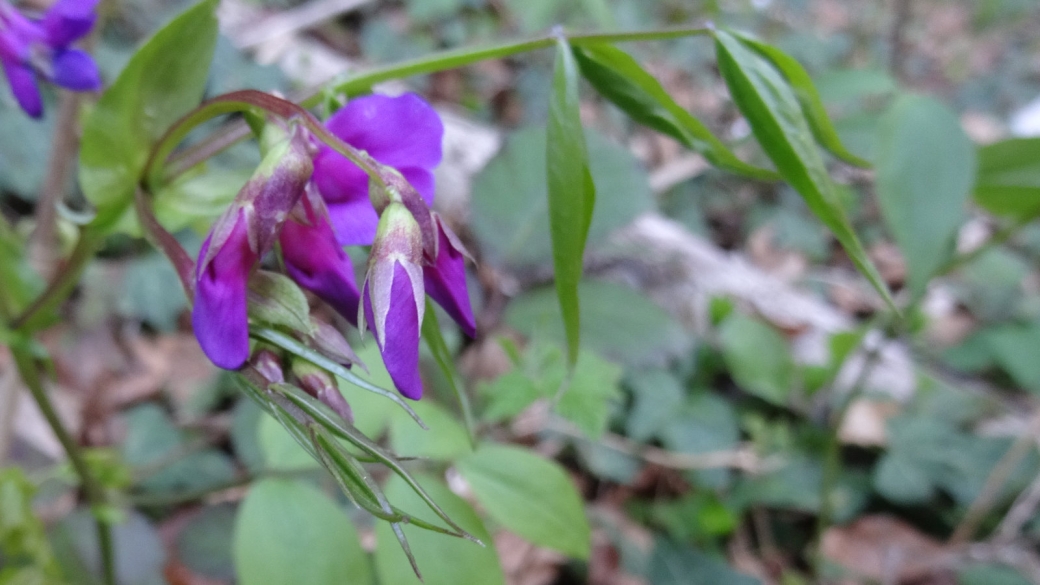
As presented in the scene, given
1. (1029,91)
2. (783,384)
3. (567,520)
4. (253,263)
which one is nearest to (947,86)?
(1029,91)

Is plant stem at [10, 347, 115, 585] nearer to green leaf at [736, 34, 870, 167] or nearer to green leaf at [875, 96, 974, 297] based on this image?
green leaf at [736, 34, 870, 167]

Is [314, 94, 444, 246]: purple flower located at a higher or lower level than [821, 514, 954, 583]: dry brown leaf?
higher

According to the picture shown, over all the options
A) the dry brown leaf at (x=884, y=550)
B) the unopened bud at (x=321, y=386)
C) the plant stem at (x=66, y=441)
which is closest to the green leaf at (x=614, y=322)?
the dry brown leaf at (x=884, y=550)

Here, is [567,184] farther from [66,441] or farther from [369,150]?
[66,441]

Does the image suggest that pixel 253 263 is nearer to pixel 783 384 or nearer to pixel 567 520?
pixel 567 520

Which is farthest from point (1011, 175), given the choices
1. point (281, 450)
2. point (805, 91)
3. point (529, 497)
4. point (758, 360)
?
point (281, 450)

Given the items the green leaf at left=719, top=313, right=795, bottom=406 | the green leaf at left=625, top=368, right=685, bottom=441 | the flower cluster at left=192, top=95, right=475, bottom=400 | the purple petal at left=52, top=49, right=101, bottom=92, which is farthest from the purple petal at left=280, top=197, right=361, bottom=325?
the green leaf at left=719, top=313, right=795, bottom=406
